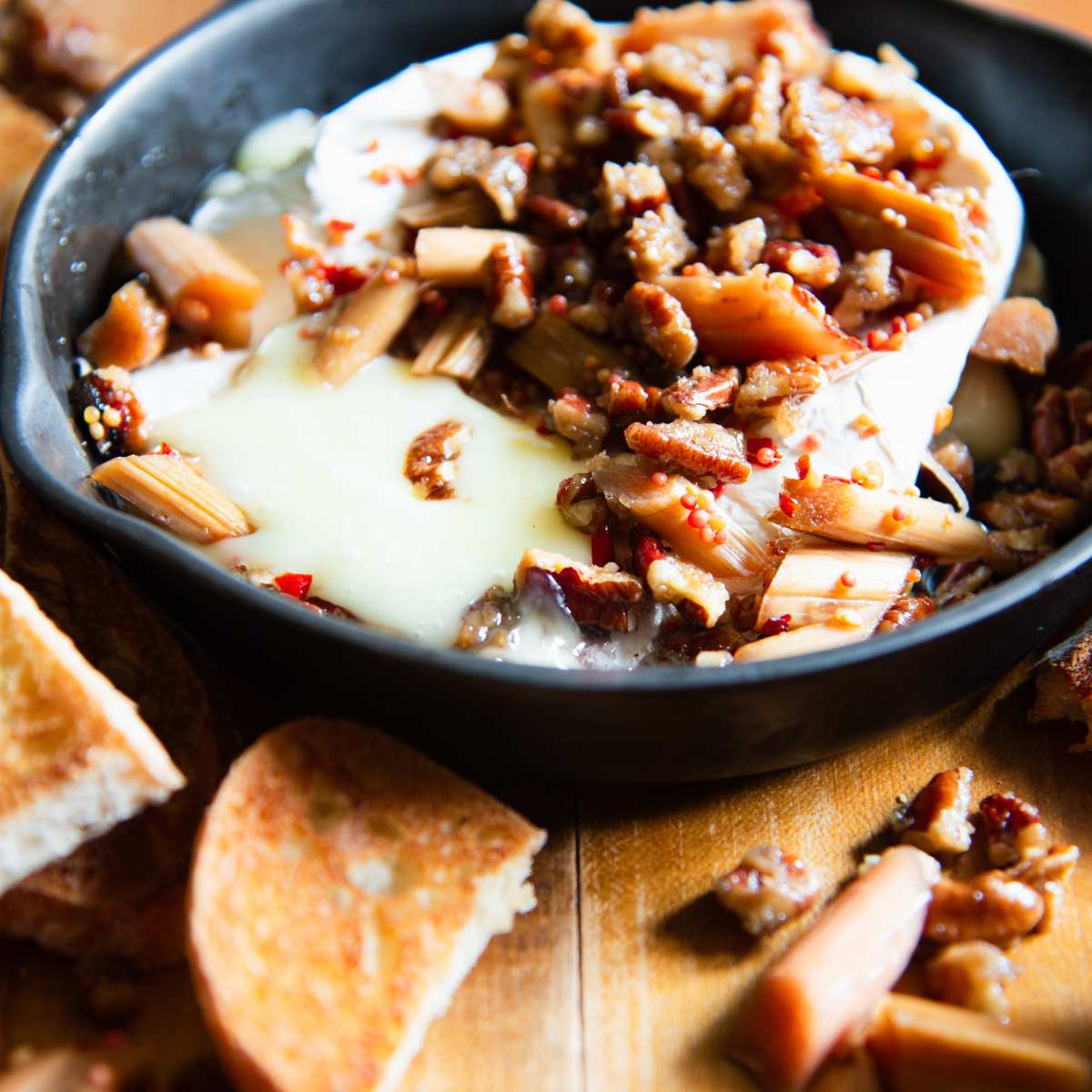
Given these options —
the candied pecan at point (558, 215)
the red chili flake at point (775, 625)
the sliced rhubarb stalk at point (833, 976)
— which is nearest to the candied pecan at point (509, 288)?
the candied pecan at point (558, 215)

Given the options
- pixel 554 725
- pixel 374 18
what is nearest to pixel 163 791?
pixel 554 725

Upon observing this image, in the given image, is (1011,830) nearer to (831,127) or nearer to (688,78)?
(831,127)

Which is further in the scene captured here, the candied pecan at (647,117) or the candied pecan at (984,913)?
the candied pecan at (647,117)

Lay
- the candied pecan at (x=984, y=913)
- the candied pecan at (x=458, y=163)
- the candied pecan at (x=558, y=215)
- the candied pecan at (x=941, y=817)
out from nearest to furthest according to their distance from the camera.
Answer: the candied pecan at (x=984, y=913), the candied pecan at (x=941, y=817), the candied pecan at (x=558, y=215), the candied pecan at (x=458, y=163)

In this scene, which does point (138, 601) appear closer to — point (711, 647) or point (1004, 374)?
point (711, 647)

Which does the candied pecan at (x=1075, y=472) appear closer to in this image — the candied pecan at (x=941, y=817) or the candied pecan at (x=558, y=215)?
the candied pecan at (x=941, y=817)

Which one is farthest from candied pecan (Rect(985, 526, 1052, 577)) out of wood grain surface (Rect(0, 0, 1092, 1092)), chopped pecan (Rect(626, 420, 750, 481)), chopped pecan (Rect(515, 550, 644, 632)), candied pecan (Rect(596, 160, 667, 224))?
candied pecan (Rect(596, 160, 667, 224))

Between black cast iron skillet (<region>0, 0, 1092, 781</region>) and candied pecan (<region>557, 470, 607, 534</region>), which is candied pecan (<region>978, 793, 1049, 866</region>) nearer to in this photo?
black cast iron skillet (<region>0, 0, 1092, 781</region>)
